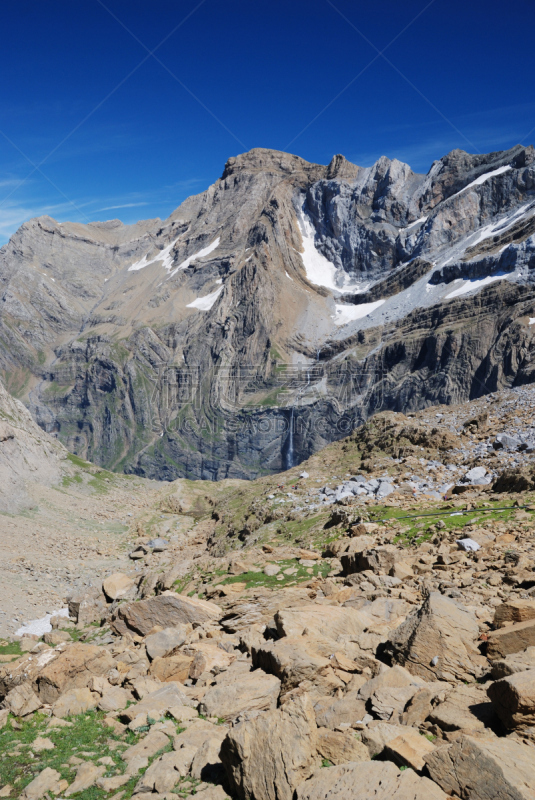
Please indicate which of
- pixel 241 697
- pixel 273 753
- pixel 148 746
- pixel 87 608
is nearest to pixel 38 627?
pixel 87 608

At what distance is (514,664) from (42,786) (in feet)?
31.2

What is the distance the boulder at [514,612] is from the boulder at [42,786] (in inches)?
402

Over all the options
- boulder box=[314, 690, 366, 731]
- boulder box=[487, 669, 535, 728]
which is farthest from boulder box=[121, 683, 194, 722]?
boulder box=[487, 669, 535, 728]

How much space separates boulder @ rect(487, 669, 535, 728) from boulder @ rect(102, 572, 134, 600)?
2612 cm

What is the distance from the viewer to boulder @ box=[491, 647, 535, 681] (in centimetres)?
975

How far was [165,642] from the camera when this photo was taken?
17516mm

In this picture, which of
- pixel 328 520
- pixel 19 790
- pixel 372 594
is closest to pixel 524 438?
pixel 328 520

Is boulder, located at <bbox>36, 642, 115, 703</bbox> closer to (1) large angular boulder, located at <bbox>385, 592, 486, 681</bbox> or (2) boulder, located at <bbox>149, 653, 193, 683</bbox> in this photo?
(2) boulder, located at <bbox>149, 653, 193, 683</bbox>

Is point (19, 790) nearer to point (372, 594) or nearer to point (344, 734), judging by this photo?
point (344, 734)

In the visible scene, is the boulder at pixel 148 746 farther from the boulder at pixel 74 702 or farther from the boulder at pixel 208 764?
the boulder at pixel 74 702

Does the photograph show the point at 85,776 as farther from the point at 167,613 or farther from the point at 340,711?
the point at 167,613

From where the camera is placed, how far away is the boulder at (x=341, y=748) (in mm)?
8875

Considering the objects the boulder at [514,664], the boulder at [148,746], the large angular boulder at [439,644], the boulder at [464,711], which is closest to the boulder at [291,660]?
the large angular boulder at [439,644]

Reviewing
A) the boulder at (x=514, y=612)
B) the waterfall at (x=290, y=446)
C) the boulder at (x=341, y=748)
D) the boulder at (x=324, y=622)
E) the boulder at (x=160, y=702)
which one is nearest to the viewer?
the boulder at (x=341, y=748)
